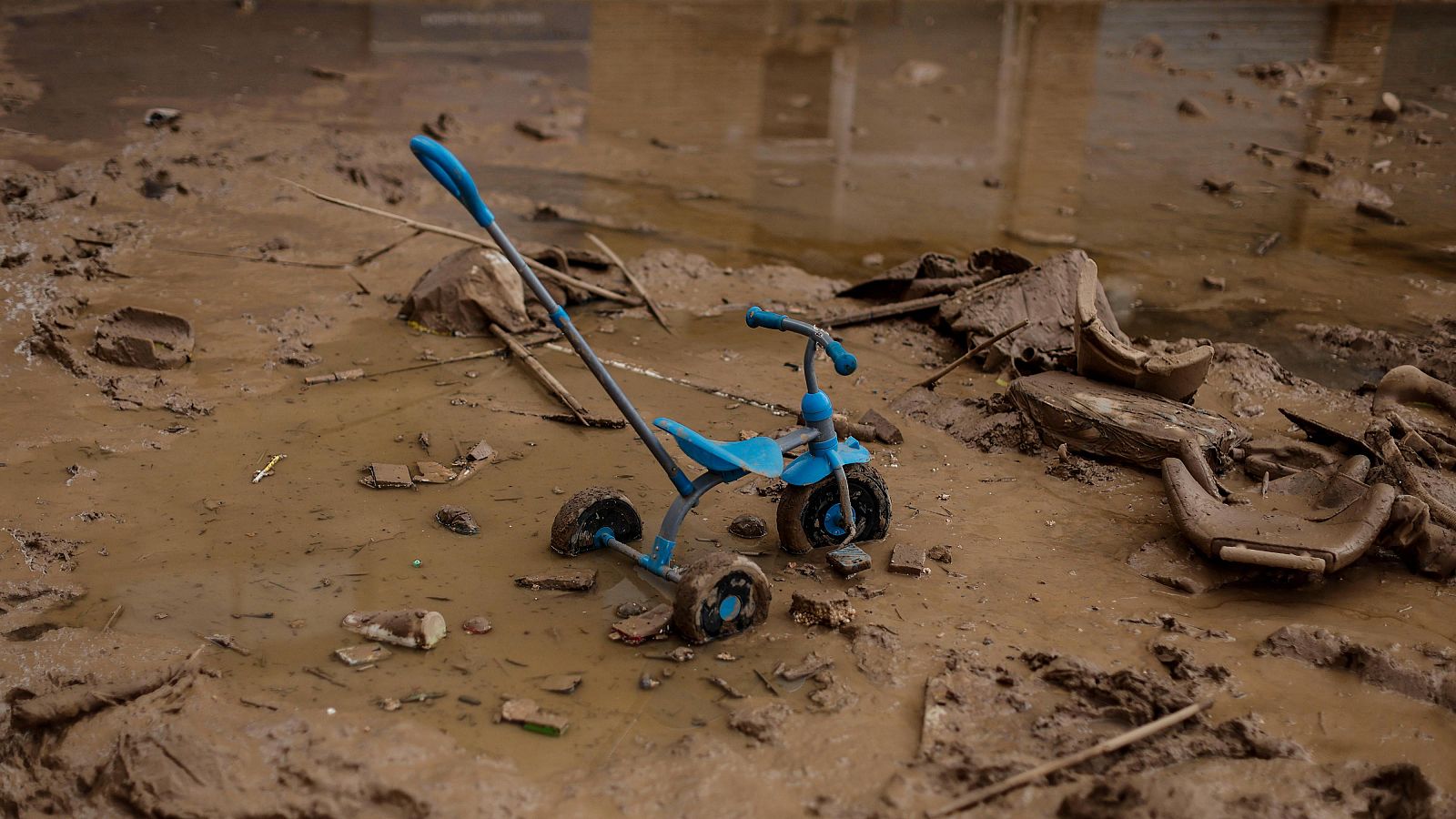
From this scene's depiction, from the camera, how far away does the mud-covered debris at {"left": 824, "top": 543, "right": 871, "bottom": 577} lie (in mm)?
4457

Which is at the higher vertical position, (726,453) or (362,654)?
(726,453)

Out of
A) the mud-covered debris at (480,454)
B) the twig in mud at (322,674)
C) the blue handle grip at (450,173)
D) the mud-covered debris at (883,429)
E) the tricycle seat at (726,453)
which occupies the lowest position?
the twig in mud at (322,674)

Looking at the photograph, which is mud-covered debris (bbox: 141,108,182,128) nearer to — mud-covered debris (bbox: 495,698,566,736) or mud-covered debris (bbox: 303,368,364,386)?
mud-covered debris (bbox: 303,368,364,386)

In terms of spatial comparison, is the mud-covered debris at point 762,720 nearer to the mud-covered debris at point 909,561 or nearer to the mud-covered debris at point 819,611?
the mud-covered debris at point 819,611

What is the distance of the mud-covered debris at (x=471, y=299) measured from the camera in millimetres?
6820

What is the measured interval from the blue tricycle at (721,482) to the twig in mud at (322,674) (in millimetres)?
1083

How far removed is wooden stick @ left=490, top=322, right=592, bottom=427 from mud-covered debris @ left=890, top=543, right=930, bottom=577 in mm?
1921

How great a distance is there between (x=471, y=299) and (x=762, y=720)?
13.0ft

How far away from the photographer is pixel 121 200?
828cm

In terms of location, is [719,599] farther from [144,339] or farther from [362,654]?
[144,339]

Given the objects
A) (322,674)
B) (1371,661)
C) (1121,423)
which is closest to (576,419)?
(322,674)

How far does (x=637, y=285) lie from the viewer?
7391 mm

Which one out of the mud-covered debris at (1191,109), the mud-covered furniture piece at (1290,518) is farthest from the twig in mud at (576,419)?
the mud-covered debris at (1191,109)

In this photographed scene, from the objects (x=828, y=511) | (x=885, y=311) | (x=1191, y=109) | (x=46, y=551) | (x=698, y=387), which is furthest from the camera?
(x=1191, y=109)
